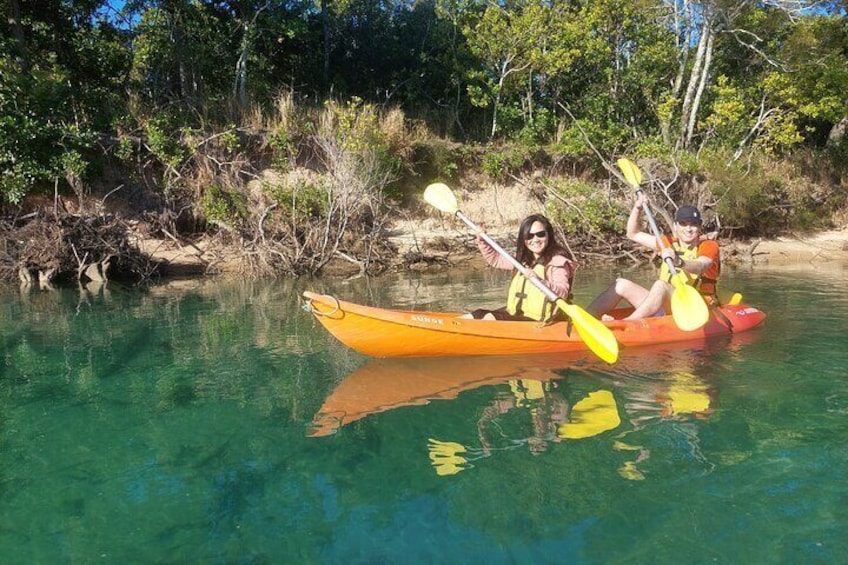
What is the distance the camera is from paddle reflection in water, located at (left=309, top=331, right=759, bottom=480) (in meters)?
3.40

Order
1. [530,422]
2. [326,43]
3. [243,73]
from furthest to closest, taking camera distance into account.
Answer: [326,43] < [243,73] < [530,422]

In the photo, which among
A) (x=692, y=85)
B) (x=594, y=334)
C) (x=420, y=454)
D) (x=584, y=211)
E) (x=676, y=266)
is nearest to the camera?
(x=420, y=454)

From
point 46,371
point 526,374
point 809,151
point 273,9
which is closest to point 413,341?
point 526,374

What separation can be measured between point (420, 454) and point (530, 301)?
2137 mm

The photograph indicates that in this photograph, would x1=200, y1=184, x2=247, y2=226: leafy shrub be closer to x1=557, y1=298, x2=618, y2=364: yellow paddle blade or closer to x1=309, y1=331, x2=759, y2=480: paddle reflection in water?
x1=309, y1=331, x2=759, y2=480: paddle reflection in water

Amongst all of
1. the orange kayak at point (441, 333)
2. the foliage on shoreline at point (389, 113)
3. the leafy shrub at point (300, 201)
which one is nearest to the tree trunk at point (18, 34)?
the foliage on shoreline at point (389, 113)

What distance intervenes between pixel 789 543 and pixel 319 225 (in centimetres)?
968

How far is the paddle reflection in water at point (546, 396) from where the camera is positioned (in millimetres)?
3404

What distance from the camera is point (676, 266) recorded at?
207 inches

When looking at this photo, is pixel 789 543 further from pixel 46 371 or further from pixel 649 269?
pixel 649 269

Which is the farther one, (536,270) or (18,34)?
(18,34)

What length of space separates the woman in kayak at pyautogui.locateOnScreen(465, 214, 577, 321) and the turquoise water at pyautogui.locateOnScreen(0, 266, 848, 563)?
42cm

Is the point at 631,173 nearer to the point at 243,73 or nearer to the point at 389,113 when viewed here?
the point at 389,113

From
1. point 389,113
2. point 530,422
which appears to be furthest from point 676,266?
point 389,113
